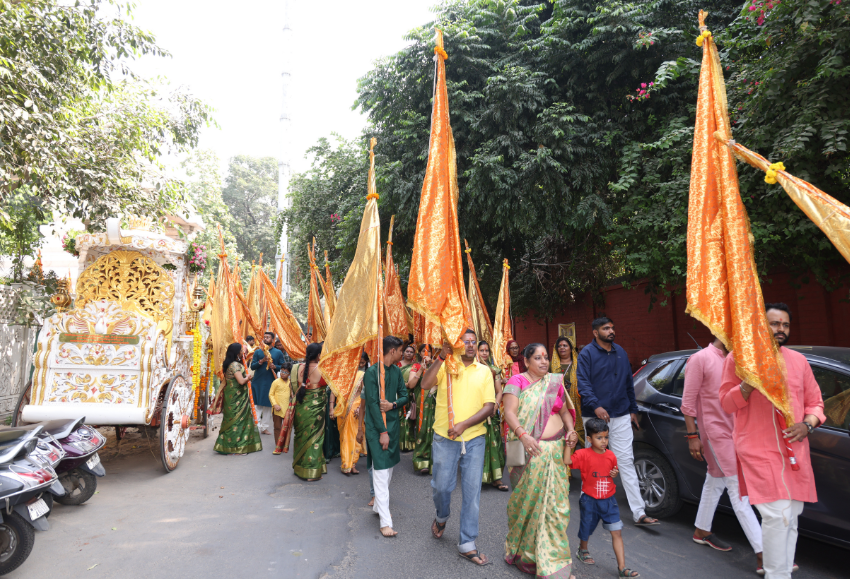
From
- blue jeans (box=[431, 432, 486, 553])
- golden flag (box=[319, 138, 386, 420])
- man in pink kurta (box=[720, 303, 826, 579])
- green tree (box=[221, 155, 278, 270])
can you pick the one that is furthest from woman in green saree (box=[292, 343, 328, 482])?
green tree (box=[221, 155, 278, 270])

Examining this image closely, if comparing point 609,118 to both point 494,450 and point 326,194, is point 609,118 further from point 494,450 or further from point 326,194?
point 326,194

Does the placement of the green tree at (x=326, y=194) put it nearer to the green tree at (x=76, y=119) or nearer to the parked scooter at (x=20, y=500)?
the green tree at (x=76, y=119)

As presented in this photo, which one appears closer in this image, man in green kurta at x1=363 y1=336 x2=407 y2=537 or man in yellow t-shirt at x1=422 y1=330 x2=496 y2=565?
man in yellow t-shirt at x1=422 y1=330 x2=496 y2=565

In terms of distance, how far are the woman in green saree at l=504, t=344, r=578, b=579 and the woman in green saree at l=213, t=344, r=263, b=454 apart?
503 cm

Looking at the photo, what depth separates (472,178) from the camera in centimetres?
824

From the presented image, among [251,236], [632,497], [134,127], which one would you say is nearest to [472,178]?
[632,497]

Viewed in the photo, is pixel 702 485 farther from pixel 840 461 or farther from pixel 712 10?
pixel 712 10

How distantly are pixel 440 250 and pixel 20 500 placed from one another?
3.62m

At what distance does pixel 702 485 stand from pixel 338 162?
13.6m

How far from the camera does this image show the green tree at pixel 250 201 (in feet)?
115

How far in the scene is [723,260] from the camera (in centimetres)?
317

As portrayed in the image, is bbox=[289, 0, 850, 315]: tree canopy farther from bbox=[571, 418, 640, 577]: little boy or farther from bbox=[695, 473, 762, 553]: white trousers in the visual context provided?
bbox=[571, 418, 640, 577]: little boy

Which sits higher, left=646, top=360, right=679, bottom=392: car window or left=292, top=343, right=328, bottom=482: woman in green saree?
left=646, top=360, right=679, bottom=392: car window

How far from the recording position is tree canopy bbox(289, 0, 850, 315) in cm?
522
